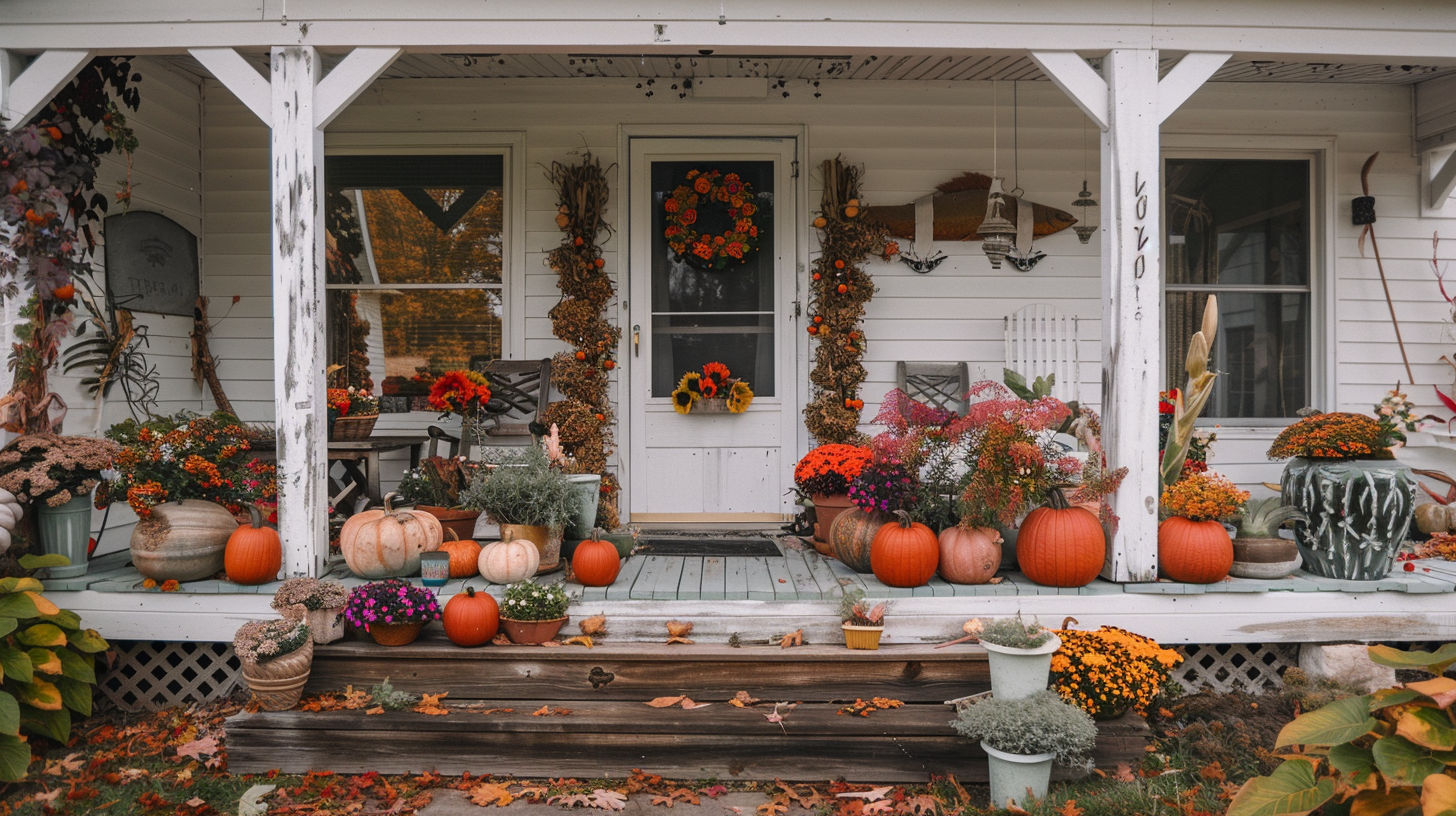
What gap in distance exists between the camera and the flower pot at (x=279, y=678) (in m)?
2.85

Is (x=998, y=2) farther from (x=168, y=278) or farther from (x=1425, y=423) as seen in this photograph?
(x=168, y=278)

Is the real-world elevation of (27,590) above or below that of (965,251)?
below

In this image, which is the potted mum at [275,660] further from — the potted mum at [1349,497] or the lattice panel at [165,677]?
the potted mum at [1349,497]

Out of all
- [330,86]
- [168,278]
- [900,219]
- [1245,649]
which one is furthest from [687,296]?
[1245,649]

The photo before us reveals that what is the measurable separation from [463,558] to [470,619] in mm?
487

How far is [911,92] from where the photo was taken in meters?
5.04

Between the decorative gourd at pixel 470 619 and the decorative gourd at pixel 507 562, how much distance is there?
27 centimetres

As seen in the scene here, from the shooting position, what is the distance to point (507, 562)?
3.39 meters

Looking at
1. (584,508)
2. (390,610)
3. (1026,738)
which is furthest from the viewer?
(584,508)

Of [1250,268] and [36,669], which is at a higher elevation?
[1250,268]

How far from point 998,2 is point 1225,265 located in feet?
9.38

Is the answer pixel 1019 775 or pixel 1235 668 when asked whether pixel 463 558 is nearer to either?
pixel 1019 775

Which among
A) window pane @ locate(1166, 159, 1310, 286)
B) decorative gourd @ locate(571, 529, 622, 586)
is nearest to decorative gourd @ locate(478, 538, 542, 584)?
decorative gourd @ locate(571, 529, 622, 586)

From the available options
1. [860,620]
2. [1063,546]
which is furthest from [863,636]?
[1063,546]
